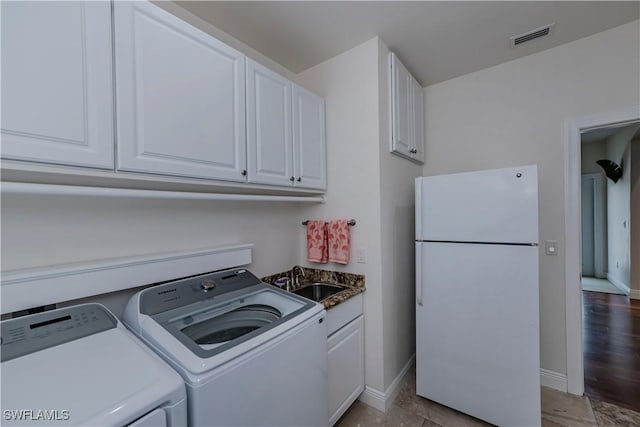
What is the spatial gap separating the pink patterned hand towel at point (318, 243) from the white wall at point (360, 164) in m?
0.11

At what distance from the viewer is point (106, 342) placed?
939mm

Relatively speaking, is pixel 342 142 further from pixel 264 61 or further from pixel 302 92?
pixel 264 61

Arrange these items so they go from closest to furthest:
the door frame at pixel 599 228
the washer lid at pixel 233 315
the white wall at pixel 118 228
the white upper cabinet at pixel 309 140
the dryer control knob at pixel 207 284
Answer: the white wall at pixel 118 228 < the washer lid at pixel 233 315 < the dryer control knob at pixel 207 284 < the white upper cabinet at pixel 309 140 < the door frame at pixel 599 228

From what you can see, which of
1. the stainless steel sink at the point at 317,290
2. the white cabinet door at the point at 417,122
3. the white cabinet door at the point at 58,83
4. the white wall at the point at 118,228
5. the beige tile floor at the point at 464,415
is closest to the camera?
the white cabinet door at the point at 58,83

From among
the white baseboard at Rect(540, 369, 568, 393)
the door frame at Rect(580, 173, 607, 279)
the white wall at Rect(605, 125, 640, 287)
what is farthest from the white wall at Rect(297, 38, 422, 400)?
the door frame at Rect(580, 173, 607, 279)

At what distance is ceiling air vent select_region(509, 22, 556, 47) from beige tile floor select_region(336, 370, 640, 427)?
2.62m

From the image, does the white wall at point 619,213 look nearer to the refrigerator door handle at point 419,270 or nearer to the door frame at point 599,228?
the door frame at point 599,228

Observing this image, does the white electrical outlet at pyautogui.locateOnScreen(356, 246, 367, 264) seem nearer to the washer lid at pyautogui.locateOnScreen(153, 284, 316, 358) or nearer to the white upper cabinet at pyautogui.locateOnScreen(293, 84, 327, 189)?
the white upper cabinet at pyautogui.locateOnScreen(293, 84, 327, 189)

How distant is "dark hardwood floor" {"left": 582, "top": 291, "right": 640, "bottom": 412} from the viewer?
6.51 ft

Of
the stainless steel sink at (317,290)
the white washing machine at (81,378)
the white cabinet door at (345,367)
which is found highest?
the white washing machine at (81,378)

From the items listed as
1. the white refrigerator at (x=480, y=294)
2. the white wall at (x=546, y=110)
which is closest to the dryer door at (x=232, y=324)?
the white refrigerator at (x=480, y=294)

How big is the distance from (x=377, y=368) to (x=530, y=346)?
37.6 inches

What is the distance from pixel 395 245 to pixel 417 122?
3.83 feet

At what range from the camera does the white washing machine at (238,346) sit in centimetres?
89
